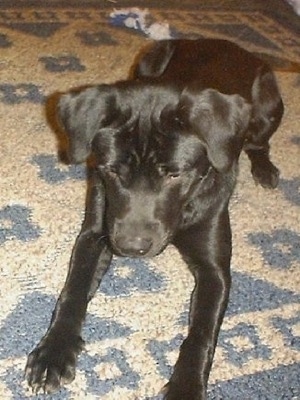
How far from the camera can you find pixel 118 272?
7.40 feet

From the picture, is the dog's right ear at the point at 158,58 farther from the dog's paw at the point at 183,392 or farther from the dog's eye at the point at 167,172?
the dog's paw at the point at 183,392

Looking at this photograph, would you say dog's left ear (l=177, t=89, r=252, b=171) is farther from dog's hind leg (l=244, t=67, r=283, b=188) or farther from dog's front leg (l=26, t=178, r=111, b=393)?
dog's hind leg (l=244, t=67, r=283, b=188)

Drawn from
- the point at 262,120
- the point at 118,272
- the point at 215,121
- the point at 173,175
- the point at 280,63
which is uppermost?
the point at 215,121

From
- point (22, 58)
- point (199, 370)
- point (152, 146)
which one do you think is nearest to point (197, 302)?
point (199, 370)

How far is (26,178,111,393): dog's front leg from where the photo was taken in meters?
1.83

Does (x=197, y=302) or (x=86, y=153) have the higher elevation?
(x=86, y=153)

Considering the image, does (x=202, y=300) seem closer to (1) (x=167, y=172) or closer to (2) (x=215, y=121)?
(1) (x=167, y=172)

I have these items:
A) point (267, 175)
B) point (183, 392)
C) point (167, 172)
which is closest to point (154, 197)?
point (167, 172)

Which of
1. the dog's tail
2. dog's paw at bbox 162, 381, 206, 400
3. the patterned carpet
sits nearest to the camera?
dog's paw at bbox 162, 381, 206, 400

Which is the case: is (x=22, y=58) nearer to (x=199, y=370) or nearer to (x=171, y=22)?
(x=171, y=22)

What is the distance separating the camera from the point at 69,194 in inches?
102

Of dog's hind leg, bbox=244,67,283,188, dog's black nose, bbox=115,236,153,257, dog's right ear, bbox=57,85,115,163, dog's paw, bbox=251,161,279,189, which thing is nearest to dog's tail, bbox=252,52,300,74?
dog's hind leg, bbox=244,67,283,188

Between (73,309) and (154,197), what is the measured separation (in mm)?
334

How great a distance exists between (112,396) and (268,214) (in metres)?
0.99
